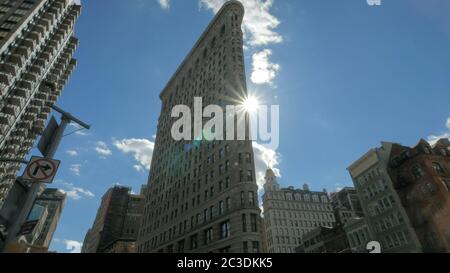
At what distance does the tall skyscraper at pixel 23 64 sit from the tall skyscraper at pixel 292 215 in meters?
77.0

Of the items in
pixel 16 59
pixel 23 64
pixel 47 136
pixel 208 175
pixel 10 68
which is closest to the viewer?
pixel 47 136

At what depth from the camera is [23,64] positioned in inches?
1852

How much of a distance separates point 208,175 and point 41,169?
37644 millimetres

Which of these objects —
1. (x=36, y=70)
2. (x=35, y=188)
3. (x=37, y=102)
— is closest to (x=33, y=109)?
(x=37, y=102)

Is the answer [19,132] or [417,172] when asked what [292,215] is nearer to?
[417,172]

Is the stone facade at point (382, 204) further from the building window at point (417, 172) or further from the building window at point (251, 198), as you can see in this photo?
the building window at point (251, 198)

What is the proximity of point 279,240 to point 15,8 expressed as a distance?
94626 mm

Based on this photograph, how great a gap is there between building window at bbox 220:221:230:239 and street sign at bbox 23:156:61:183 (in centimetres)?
3010

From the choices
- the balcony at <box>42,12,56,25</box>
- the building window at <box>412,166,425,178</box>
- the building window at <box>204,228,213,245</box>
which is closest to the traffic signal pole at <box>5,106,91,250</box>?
the building window at <box>204,228,213,245</box>

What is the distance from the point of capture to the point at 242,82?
48.8 m

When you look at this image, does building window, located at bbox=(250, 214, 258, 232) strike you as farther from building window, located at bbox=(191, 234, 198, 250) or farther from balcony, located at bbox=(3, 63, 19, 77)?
balcony, located at bbox=(3, 63, 19, 77)

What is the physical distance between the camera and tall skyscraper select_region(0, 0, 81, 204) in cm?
4350

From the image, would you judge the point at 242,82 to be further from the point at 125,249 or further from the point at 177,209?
the point at 125,249
